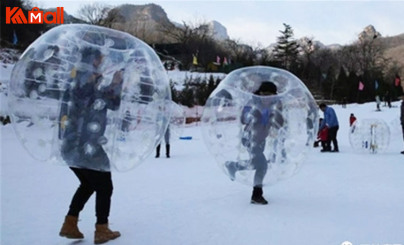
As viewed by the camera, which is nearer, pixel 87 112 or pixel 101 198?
pixel 87 112

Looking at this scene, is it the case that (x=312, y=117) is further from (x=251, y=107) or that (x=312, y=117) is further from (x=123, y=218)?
(x=123, y=218)

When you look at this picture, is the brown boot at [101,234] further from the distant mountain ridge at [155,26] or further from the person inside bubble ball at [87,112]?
the distant mountain ridge at [155,26]

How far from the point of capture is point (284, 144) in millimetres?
5055

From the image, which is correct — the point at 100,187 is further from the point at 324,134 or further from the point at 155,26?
the point at 155,26

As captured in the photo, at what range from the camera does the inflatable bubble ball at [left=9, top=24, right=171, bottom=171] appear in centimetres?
357

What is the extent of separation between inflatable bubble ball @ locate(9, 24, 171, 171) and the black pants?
139mm

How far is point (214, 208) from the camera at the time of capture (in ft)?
17.3

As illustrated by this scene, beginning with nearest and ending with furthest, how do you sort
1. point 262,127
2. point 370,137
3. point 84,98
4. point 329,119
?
1. point 84,98
2. point 262,127
3. point 370,137
4. point 329,119

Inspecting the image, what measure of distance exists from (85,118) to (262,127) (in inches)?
91.2

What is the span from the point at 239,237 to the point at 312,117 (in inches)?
78.8

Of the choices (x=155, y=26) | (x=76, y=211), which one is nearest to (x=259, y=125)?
(x=76, y=211)

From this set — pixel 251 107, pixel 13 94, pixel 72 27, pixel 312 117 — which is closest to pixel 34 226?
pixel 13 94

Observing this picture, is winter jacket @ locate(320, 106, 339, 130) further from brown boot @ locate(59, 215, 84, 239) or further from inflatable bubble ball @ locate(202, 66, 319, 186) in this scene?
brown boot @ locate(59, 215, 84, 239)

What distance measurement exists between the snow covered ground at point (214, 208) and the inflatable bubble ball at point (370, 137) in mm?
3202
